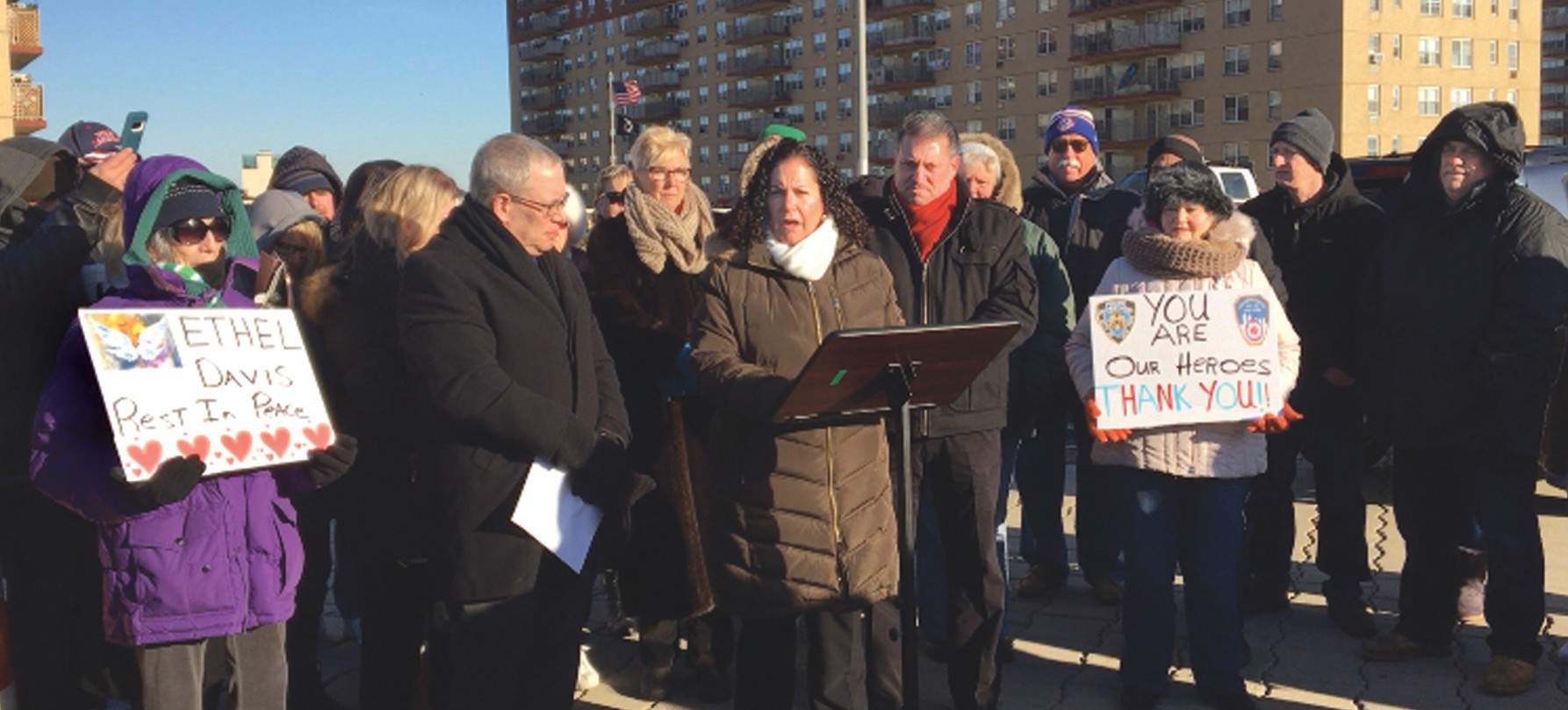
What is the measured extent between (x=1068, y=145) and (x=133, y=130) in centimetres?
401

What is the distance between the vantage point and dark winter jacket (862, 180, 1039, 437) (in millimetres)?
4762

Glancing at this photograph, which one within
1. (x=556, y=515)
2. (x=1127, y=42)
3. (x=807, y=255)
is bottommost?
(x=556, y=515)

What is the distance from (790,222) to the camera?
4035 millimetres

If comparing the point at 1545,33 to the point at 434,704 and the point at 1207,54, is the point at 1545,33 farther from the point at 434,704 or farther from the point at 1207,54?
the point at 434,704

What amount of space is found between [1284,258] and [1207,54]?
64.0m

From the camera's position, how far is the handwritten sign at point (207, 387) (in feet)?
10.5

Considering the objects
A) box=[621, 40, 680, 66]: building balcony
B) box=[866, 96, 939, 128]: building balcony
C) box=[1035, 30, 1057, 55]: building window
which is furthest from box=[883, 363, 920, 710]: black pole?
box=[621, 40, 680, 66]: building balcony

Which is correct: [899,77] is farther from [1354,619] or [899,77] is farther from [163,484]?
[163,484]

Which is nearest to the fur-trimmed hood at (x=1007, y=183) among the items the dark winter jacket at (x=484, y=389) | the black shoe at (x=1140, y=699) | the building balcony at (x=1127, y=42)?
the black shoe at (x=1140, y=699)

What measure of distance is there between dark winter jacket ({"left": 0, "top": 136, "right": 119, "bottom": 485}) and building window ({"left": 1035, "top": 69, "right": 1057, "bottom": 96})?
71.9 meters

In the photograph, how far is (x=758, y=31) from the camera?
95.9 meters

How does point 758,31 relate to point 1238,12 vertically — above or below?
above

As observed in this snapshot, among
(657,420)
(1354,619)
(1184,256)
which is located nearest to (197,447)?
(657,420)

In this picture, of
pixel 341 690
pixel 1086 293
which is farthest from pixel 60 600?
pixel 1086 293
